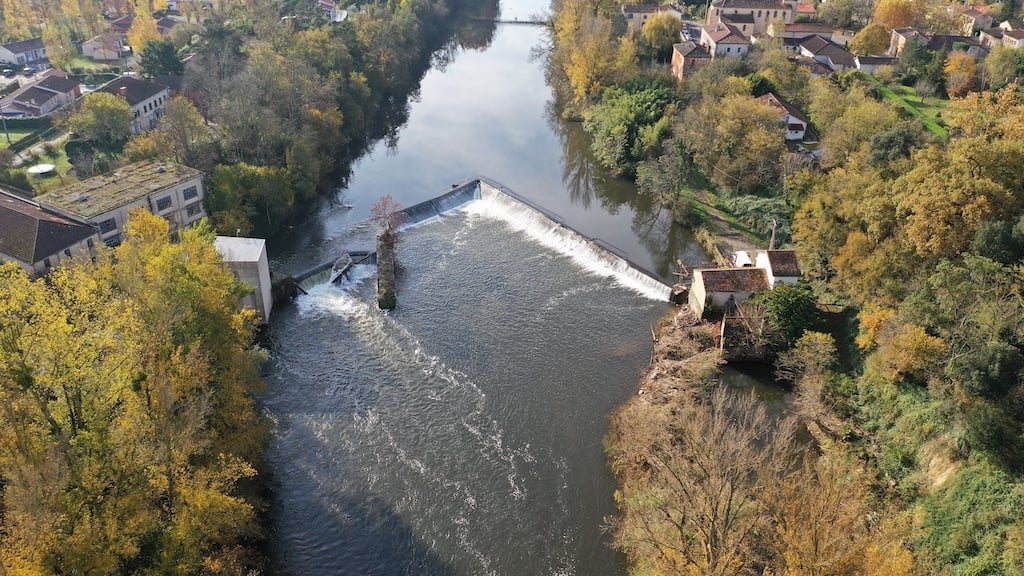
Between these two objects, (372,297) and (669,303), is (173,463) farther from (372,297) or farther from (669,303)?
(669,303)

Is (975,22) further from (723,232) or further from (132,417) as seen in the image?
(132,417)

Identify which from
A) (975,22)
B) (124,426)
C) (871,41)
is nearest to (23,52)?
(124,426)

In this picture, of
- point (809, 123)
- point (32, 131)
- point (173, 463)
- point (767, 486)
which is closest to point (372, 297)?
point (173, 463)

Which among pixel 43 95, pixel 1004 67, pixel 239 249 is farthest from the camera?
pixel 43 95

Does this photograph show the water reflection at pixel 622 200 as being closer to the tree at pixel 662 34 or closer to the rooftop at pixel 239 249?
the tree at pixel 662 34

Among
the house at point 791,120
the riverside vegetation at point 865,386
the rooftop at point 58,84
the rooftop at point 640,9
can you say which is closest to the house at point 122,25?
the rooftop at point 58,84
